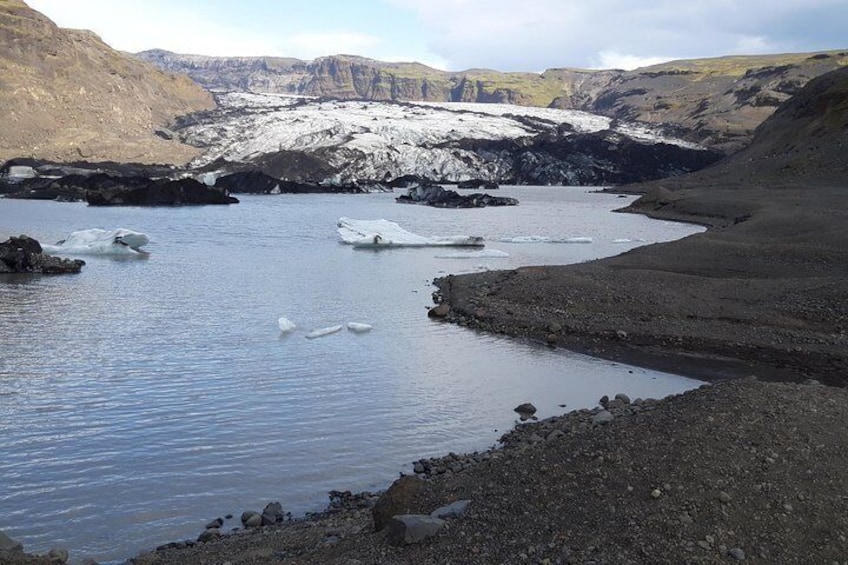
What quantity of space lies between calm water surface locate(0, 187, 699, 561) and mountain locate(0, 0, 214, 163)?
60447mm

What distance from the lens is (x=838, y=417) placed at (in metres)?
6.46

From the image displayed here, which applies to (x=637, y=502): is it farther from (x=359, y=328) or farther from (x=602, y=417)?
(x=359, y=328)

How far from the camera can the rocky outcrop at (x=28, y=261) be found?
66.9 feet

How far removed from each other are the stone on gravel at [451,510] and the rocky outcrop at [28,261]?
18665 mm

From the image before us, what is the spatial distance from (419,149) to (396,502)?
85.6 m

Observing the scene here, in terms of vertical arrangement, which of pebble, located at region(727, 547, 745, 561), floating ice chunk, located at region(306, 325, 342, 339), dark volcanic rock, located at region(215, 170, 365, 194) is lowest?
floating ice chunk, located at region(306, 325, 342, 339)

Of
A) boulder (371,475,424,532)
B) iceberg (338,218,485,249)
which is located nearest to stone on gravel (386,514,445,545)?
boulder (371,475,424,532)

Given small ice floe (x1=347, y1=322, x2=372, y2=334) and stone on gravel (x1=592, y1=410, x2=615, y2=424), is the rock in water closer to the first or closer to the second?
stone on gravel (x1=592, y1=410, x2=615, y2=424)

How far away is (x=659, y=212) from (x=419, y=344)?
3686 centimetres

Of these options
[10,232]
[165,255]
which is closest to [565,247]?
[165,255]

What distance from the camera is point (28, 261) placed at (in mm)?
20688

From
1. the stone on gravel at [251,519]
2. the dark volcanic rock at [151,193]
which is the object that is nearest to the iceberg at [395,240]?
the stone on gravel at [251,519]

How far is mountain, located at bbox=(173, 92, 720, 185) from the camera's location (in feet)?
276

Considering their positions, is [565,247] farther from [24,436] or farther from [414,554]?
[414,554]
